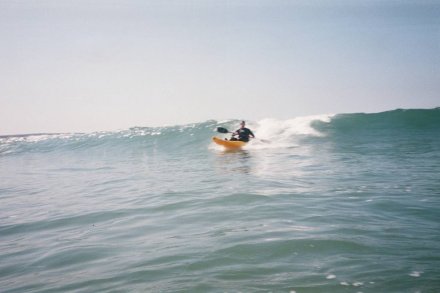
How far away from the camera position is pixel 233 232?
5.07m

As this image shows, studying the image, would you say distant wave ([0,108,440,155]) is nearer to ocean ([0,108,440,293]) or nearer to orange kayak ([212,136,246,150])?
orange kayak ([212,136,246,150])

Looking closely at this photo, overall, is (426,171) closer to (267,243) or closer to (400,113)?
(267,243)

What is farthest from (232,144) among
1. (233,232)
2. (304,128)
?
(233,232)

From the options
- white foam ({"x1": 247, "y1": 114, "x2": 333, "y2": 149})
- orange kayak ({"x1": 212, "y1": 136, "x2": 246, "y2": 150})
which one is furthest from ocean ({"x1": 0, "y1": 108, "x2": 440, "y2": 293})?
white foam ({"x1": 247, "y1": 114, "x2": 333, "y2": 149})

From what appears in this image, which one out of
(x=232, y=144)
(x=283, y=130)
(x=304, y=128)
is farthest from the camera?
(x=283, y=130)

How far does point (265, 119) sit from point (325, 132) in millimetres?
10372

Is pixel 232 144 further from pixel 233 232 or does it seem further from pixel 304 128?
pixel 233 232

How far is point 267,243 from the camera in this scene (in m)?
4.53

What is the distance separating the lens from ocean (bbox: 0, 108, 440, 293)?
3.59 meters

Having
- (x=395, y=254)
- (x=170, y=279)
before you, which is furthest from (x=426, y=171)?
(x=170, y=279)

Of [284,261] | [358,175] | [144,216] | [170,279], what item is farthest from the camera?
[358,175]

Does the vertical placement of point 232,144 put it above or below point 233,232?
above

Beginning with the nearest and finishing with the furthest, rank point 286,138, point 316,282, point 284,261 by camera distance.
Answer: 1. point 316,282
2. point 284,261
3. point 286,138

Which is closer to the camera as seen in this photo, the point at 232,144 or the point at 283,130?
the point at 232,144
